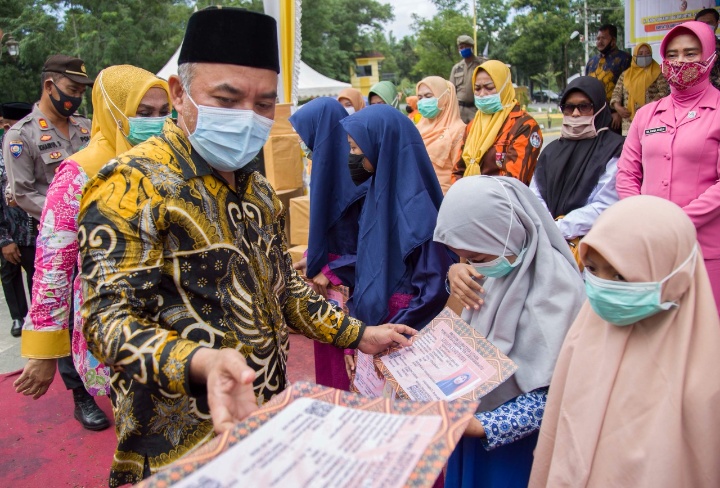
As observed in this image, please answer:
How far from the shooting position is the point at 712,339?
139cm

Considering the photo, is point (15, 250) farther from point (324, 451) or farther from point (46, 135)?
point (324, 451)

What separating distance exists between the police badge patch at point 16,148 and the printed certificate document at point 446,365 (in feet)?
11.5

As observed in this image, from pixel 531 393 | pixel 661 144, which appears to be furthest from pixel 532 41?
pixel 531 393

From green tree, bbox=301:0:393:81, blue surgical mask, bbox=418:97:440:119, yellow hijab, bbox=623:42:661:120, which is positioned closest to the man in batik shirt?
blue surgical mask, bbox=418:97:440:119

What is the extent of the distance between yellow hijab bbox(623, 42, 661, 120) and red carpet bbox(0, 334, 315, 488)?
5.01 m

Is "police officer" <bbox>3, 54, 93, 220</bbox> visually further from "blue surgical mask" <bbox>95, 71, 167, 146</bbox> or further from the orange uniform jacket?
the orange uniform jacket

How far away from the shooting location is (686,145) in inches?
131

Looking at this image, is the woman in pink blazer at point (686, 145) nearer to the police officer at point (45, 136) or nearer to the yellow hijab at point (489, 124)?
the yellow hijab at point (489, 124)

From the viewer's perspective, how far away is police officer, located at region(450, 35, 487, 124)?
7928 millimetres

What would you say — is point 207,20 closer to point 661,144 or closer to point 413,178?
point 413,178

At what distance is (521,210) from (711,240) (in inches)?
81.9

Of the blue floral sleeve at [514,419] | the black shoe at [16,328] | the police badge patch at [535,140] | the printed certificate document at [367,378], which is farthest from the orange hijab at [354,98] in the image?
the blue floral sleeve at [514,419]

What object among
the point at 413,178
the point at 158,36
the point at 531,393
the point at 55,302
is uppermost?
the point at 158,36

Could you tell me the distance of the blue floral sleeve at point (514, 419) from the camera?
5.34ft
